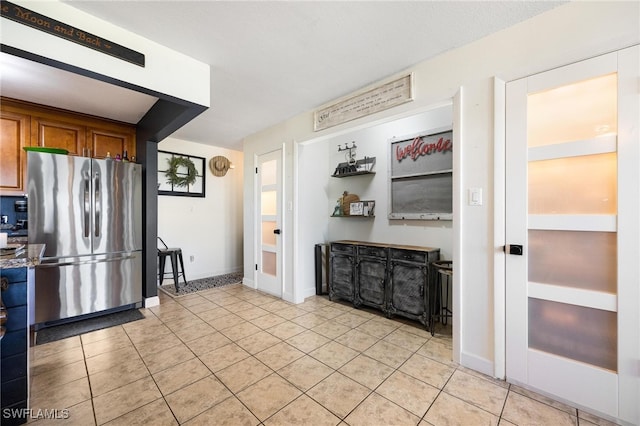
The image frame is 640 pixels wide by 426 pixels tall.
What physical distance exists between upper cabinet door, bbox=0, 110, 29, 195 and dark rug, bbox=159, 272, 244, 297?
84.7 inches

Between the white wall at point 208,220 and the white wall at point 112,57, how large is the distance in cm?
268

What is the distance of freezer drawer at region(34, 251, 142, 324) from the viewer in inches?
108

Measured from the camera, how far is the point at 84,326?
2.88 meters

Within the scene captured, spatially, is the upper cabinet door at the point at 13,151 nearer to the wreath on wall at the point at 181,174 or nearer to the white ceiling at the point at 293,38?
the white ceiling at the point at 293,38

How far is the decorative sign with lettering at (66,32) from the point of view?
150cm

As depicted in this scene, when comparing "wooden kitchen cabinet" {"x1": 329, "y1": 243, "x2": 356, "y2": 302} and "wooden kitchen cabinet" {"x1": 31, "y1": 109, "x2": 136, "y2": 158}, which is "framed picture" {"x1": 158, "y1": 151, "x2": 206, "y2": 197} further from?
"wooden kitchen cabinet" {"x1": 329, "y1": 243, "x2": 356, "y2": 302}

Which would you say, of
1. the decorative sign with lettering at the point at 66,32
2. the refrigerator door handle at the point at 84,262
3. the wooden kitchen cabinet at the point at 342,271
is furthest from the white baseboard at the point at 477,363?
the refrigerator door handle at the point at 84,262

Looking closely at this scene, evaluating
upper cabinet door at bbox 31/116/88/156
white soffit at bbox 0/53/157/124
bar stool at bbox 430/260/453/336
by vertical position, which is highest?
white soffit at bbox 0/53/157/124

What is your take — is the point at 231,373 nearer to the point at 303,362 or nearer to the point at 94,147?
the point at 303,362

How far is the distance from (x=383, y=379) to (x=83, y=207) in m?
3.53

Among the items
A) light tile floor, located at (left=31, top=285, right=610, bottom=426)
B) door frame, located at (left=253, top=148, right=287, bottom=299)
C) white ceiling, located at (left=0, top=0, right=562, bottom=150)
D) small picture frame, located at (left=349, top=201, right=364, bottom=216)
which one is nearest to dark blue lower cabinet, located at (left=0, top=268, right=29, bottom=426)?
light tile floor, located at (left=31, top=285, right=610, bottom=426)

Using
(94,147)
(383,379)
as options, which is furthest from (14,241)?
(383,379)

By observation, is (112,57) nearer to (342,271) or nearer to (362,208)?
(362,208)

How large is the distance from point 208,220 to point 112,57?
138 inches
